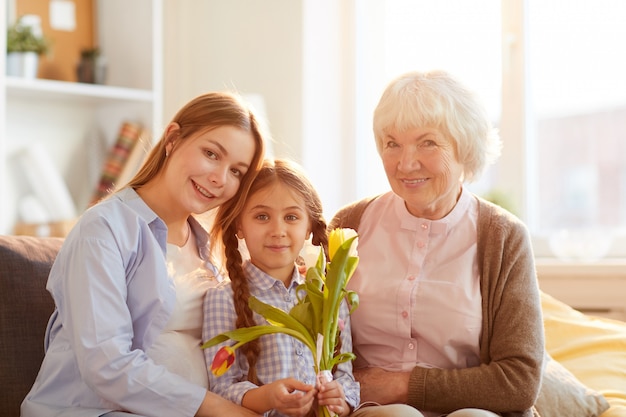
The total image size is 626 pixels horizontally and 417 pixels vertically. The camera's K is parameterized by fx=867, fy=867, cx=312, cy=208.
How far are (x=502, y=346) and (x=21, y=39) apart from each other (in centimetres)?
256

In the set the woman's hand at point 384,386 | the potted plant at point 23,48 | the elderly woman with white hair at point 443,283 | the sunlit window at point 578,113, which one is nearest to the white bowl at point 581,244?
the sunlit window at point 578,113

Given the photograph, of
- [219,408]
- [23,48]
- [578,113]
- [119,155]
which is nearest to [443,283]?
[219,408]

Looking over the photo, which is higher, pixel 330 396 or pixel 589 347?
pixel 330 396

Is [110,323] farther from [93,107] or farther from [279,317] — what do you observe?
[93,107]

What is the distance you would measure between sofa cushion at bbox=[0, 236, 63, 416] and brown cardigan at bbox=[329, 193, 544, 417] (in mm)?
846

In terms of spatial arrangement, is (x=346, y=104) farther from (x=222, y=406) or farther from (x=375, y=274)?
(x=222, y=406)

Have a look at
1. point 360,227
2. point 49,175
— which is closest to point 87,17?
point 49,175

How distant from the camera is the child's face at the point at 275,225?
1.85 m

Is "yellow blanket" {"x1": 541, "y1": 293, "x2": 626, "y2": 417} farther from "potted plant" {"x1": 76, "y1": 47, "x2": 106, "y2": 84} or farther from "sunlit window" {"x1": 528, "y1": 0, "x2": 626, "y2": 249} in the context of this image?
"potted plant" {"x1": 76, "y1": 47, "x2": 106, "y2": 84}

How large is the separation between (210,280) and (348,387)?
0.38 metres

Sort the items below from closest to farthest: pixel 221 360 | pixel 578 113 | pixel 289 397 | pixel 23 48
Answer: pixel 221 360, pixel 289 397, pixel 578 113, pixel 23 48

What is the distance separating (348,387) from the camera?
1834mm

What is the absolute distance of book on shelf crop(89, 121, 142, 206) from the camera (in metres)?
Answer: 3.82

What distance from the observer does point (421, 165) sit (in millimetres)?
1929
